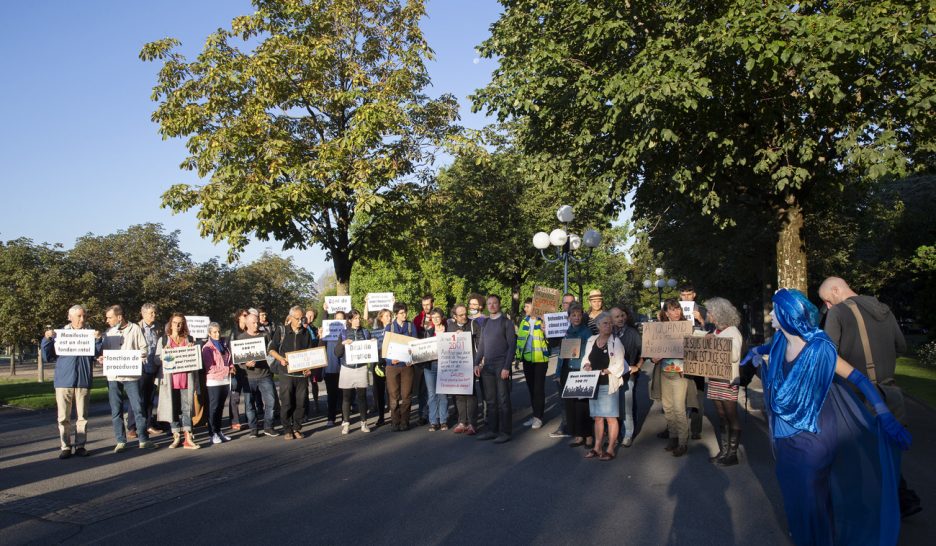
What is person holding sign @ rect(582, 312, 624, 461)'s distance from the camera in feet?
28.0

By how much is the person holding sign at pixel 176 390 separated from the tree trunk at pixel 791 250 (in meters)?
10.7

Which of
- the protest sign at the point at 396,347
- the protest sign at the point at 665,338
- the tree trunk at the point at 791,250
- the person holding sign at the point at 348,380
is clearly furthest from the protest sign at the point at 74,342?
the tree trunk at the point at 791,250

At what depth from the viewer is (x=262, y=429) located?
38.3 feet

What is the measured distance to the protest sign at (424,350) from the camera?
10805 mm

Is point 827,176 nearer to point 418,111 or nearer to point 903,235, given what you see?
point 418,111

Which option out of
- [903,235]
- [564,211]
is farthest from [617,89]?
[903,235]

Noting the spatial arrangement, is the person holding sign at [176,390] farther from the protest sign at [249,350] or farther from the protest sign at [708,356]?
the protest sign at [708,356]

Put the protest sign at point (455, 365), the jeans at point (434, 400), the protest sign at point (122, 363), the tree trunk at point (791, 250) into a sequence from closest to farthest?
the protest sign at point (122, 363) < the protest sign at point (455, 365) < the jeans at point (434, 400) < the tree trunk at point (791, 250)

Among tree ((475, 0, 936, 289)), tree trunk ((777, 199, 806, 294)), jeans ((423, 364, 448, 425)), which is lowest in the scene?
jeans ((423, 364, 448, 425))

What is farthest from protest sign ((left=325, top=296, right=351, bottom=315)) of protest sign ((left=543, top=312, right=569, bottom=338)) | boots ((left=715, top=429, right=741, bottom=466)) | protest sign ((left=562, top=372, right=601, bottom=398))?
boots ((left=715, top=429, right=741, bottom=466))

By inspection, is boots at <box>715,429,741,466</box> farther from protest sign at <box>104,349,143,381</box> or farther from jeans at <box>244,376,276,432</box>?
protest sign at <box>104,349,143,381</box>

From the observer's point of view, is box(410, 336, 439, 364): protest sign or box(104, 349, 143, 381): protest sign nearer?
box(104, 349, 143, 381): protest sign

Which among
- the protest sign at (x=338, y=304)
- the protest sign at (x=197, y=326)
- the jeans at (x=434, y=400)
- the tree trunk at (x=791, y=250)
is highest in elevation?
the tree trunk at (x=791, y=250)

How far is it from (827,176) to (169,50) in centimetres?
1542
